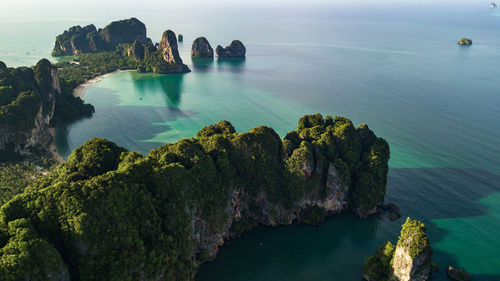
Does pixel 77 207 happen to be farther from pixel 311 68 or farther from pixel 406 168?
pixel 311 68

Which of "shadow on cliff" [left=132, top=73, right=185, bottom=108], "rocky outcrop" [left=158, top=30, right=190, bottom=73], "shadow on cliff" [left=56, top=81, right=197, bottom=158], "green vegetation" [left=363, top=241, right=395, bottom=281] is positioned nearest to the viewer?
"green vegetation" [left=363, top=241, right=395, bottom=281]

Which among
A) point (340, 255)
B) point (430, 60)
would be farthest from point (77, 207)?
point (430, 60)

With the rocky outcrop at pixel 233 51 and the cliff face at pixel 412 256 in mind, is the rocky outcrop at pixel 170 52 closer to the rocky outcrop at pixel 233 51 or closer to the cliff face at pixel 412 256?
the rocky outcrop at pixel 233 51

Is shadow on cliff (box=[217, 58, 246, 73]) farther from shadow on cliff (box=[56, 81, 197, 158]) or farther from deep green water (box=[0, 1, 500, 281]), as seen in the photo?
shadow on cliff (box=[56, 81, 197, 158])

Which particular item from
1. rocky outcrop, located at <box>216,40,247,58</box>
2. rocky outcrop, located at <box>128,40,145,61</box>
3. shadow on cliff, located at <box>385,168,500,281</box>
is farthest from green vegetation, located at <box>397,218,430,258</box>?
rocky outcrop, located at <box>216,40,247,58</box>

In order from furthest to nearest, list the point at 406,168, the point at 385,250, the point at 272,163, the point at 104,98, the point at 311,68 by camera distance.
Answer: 1. the point at 311,68
2. the point at 104,98
3. the point at 406,168
4. the point at 272,163
5. the point at 385,250
